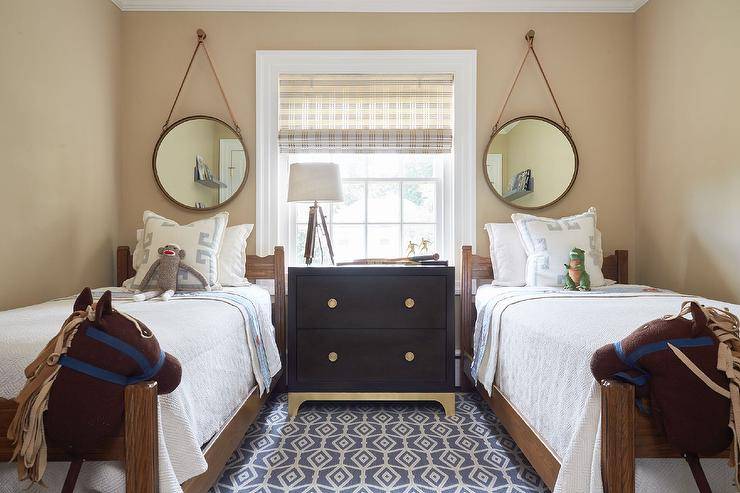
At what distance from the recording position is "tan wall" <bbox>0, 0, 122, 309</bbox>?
6.73 feet

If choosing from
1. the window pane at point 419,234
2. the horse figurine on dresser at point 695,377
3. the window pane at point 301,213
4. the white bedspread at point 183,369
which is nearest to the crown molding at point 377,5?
the window pane at point 301,213

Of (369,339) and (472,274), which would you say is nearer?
(369,339)

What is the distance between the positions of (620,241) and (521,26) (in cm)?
154

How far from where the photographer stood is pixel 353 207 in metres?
3.07

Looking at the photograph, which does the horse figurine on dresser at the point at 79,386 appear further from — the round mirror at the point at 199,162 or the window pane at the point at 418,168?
the window pane at the point at 418,168

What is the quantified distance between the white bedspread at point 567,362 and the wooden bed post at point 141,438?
1.05 metres

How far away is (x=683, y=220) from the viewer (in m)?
2.56

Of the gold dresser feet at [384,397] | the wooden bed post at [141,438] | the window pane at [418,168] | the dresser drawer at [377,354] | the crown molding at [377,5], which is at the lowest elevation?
the gold dresser feet at [384,397]

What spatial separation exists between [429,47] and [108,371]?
8.76 feet

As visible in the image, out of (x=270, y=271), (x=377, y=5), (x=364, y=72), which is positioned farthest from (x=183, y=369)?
(x=377, y=5)

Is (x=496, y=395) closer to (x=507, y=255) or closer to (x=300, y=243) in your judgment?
(x=507, y=255)

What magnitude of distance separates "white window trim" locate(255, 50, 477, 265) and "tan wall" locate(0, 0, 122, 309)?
906 mm

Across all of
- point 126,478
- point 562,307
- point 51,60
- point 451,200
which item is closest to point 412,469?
point 562,307

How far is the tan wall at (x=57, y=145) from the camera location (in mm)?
2053
